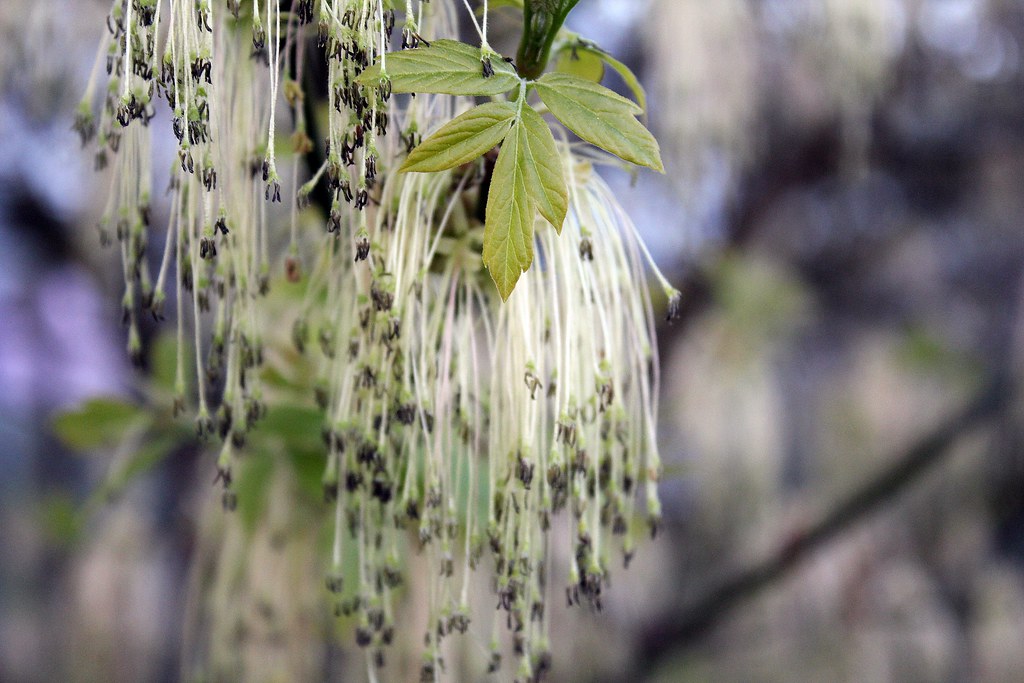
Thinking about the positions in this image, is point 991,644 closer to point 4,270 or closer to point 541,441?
point 541,441

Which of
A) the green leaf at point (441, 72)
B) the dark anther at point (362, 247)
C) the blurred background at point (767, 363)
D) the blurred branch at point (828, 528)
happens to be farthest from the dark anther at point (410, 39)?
the blurred branch at point (828, 528)

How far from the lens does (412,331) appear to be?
Result: 530 mm

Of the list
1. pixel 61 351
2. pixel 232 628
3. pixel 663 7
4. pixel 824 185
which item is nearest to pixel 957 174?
pixel 824 185

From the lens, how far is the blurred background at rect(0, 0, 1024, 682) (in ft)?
4.79

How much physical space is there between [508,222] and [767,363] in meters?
1.53

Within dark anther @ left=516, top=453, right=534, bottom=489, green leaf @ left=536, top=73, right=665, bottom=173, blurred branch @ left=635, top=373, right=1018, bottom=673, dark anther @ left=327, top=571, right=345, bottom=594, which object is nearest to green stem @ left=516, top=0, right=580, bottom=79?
green leaf @ left=536, top=73, right=665, bottom=173

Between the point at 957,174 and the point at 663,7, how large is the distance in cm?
98

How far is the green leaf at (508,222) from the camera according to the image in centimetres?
42

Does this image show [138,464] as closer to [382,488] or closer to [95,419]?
[95,419]

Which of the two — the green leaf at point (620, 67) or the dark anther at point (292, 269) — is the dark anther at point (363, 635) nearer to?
the dark anther at point (292, 269)

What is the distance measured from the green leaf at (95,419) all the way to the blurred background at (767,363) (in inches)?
12.7

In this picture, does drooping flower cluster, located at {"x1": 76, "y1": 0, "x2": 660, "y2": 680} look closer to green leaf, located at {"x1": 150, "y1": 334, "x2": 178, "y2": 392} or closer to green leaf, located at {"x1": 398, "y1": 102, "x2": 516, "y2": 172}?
green leaf, located at {"x1": 398, "y1": 102, "x2": 516, "y2": 172}

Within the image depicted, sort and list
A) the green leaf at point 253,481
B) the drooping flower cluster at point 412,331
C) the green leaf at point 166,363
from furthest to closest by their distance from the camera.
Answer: the green leaf at point 166,363, the green leaf at point 253,481, the drooping flower cluster at point 412,331

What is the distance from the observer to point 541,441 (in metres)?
0.58
